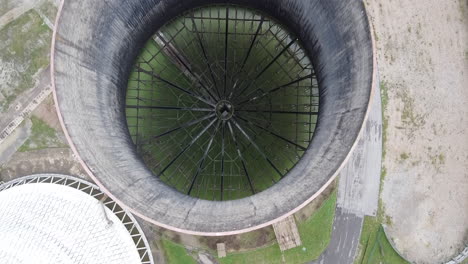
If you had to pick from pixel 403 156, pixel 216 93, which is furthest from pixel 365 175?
pixel 216 93

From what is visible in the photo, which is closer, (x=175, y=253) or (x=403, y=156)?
(x=175, y=253)

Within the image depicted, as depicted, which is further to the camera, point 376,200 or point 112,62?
point 376,200

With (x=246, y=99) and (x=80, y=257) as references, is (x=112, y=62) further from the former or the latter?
(x=80, y=257)

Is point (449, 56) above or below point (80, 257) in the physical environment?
above

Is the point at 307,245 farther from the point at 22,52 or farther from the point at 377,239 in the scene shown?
the point at 22,52

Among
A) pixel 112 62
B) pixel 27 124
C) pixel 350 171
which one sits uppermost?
pixel 112 62

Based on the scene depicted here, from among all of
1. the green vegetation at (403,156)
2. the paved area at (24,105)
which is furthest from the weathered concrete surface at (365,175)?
the paved area at (24,105)

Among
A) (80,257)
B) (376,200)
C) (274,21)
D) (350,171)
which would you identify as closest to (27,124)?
(80,257)

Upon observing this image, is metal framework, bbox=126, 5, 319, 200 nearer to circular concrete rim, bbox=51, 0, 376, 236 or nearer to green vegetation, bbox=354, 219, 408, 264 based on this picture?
circular concrete rim, bbox=51, 0, 376, 236
